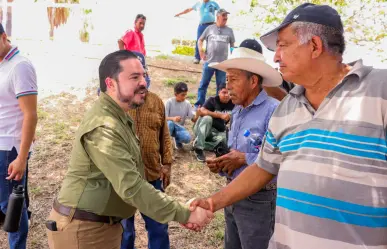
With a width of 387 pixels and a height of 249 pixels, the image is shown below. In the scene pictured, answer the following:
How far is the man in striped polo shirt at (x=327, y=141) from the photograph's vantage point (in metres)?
1.53

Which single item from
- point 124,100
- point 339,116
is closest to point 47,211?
point 124,100

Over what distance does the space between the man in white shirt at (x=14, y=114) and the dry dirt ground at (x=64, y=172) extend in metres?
1.26

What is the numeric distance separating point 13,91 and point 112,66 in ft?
3.84

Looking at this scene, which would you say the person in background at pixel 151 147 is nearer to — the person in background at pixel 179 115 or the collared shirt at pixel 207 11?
the person in background at pixel 179 115

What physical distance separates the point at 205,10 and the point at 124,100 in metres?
7.91

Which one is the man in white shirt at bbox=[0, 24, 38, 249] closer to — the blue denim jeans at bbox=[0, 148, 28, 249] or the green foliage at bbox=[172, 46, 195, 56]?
the blue denim jeans at bbox=[0, 148, 28, 249]

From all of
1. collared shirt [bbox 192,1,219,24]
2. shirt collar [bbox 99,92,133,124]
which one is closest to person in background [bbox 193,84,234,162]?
shirt collar [bbox 99,92,133,124]

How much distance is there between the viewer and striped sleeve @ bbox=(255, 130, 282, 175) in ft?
6.53

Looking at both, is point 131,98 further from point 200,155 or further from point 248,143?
point 200,155

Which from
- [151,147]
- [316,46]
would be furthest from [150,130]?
[316,46]

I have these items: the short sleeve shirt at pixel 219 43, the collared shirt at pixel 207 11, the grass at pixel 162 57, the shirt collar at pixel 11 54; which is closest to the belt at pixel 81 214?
the shirt collar at pixel 11 54

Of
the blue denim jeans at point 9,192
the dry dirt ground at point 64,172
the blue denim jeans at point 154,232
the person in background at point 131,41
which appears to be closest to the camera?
the blue denim jeans at point 9,192

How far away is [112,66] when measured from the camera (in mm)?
2402

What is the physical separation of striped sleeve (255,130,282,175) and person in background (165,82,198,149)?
4.43m
